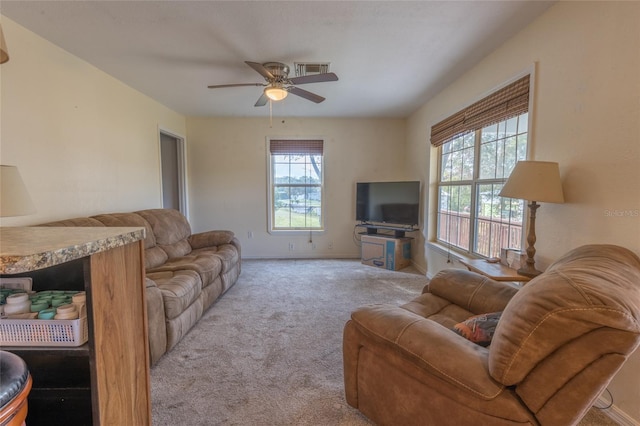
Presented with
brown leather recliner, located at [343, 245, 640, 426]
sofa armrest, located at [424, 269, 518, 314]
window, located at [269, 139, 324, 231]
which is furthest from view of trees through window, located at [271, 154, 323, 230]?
brown leather recliner, located at [343, 245, 640, 426]

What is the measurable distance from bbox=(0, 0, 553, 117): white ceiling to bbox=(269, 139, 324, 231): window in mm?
1783

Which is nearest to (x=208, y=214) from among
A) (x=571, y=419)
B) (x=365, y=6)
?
(x=365, y=6)

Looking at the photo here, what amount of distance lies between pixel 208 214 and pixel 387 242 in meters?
3.08

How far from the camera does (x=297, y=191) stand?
5.23 metres

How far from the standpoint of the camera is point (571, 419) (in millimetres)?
941

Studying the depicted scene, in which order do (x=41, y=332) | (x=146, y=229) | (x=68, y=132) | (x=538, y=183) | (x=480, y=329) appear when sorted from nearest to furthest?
(x=41, y=332)
(x=480, y=329)
(x=538, y=183)
(x=68, y=132)
(x=146, y=229)

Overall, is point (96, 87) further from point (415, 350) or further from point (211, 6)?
point (415, 350)

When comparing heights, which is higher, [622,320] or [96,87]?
[96,87]

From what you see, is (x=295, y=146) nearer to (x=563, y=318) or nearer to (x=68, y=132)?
(x=68, y=132)

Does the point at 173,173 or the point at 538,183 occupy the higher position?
the point at 173,173

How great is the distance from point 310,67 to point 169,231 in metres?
2.47

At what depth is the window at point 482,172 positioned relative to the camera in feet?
8.07

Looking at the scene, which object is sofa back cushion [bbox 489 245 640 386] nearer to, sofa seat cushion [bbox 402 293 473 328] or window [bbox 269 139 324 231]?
sofa seat cushion [bbox 402 293 473 328]

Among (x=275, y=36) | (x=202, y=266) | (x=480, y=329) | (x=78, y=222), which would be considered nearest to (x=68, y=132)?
(x=78, y=222)
